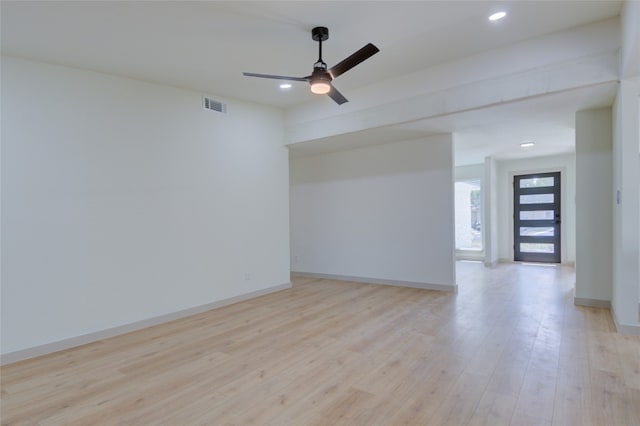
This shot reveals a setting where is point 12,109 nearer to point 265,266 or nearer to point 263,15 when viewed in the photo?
point 263,15

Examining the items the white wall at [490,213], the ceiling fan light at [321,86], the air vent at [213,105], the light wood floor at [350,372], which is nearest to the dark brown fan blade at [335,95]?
the ceiling fan light at [321,86]

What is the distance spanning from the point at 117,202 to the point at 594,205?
596 centimetres

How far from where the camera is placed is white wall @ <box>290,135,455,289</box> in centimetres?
562

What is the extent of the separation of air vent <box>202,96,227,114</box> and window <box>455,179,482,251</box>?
23.1ft

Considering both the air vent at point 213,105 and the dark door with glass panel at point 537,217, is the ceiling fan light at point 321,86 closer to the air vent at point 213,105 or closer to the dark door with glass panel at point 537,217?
the air vent at point 213,105

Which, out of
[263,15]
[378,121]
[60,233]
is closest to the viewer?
[263,15]

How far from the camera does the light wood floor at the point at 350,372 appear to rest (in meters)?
2.21

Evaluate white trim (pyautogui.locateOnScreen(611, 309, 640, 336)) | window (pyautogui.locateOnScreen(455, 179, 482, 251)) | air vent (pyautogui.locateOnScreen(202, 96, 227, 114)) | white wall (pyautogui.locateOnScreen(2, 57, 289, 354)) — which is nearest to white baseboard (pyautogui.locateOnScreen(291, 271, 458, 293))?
white wall (pyautogui.locateOnScreen(2, 57, 289, 354))

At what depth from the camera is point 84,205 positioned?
3684mm

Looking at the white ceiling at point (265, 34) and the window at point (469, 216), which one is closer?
the white ceiling at point (265, 34)

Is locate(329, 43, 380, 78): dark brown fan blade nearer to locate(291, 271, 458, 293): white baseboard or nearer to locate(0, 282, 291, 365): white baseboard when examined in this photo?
locate(0, 282, 291, 365): white baseboard

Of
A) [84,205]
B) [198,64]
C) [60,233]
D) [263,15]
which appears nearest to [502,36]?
[263,15]

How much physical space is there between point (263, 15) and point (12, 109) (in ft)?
8.60

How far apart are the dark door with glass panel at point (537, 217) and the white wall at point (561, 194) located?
11 cm
